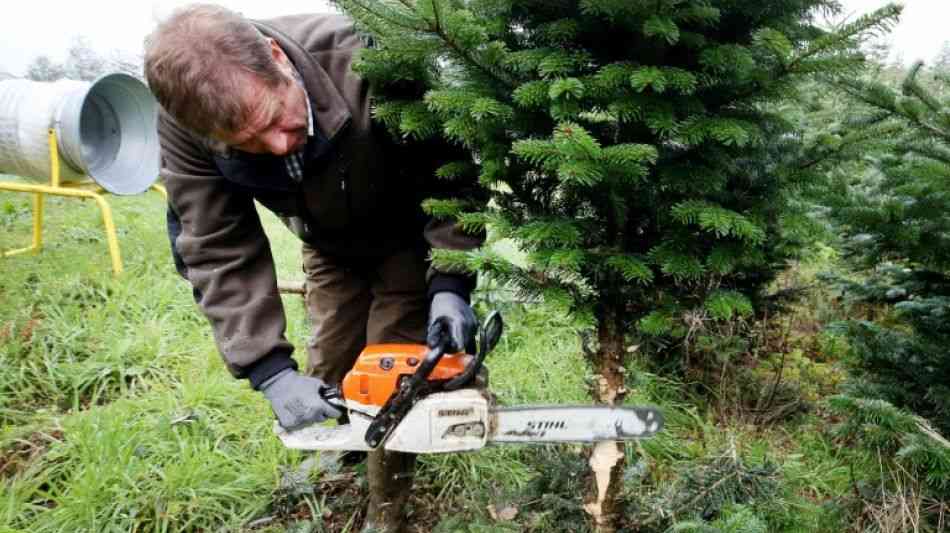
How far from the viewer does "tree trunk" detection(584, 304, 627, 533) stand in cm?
183

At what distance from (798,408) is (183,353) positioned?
315 cm

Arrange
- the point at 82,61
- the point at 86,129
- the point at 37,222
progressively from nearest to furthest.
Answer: the point at 37,222, the point at 86,129, the point at 82,61

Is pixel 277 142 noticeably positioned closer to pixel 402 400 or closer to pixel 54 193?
pixel 402 400

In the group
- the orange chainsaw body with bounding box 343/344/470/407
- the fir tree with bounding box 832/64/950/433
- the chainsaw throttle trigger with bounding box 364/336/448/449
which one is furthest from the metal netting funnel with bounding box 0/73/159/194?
the fir tree with bounding box 832/64/950/433

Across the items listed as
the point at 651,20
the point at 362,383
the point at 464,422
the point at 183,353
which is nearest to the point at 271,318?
the point at 362,383

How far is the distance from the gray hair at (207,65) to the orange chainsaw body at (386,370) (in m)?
0.72

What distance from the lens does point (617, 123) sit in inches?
60.3

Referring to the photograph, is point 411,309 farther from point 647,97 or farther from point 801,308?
point 801,308

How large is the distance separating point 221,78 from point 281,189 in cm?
43

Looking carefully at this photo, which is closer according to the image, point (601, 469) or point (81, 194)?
point (601, 469)

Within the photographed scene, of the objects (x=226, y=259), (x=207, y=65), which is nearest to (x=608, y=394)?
(x=226, y=259)

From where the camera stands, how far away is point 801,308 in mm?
3900

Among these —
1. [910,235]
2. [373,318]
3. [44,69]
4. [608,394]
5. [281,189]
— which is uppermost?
[910,235]

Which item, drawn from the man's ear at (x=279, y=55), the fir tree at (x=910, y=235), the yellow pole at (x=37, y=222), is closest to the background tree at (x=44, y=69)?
the yellow pole at (x=37, y=222)
